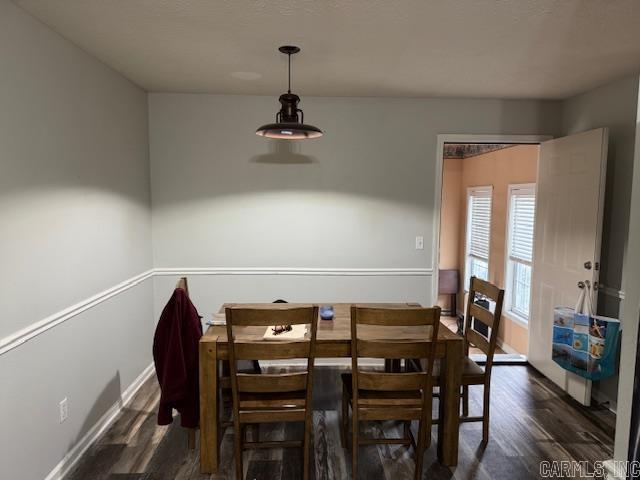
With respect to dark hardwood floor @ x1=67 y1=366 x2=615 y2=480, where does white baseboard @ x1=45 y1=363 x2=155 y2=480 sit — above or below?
above

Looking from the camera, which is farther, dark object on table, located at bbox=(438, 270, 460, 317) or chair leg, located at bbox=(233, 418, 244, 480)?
dark object on table, located at bbox=(438, 270, 460, 317)

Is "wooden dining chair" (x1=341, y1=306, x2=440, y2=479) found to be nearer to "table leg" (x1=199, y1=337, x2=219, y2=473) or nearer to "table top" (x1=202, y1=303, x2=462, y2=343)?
"table top" (x1=202, y1=303, x2=462, y2=343)

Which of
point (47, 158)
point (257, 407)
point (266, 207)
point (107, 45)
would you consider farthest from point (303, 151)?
point (257, 407)

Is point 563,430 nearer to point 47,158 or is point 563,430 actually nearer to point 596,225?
point 596,225

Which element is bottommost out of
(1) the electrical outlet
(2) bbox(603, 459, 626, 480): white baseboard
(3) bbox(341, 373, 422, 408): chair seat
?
(1) the electrical outlet

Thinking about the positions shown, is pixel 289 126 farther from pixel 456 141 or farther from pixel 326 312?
pixel 456 141

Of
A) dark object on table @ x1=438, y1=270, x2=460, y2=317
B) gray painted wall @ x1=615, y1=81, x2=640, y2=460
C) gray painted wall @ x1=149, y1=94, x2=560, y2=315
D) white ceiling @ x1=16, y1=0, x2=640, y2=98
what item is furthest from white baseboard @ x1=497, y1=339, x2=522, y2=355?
gray painted wall @ x1=615, y1=81, x2=640, y2=460

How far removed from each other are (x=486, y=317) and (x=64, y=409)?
2.49 meters

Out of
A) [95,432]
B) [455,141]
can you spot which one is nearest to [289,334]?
[95,432]

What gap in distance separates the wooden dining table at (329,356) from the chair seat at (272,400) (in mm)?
204

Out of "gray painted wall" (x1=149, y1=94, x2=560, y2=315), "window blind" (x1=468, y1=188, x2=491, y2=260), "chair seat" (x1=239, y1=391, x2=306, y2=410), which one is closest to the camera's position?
"chair seat" (x1=239, y1=391, x2=306, y2=410)

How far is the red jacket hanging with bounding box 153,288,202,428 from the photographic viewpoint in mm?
2287

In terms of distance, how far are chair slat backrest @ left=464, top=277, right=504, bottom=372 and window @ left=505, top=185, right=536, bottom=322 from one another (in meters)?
2.12

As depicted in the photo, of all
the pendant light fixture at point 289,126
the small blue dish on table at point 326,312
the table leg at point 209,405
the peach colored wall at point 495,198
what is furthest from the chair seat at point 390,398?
the peach colored wall at point 495,198
